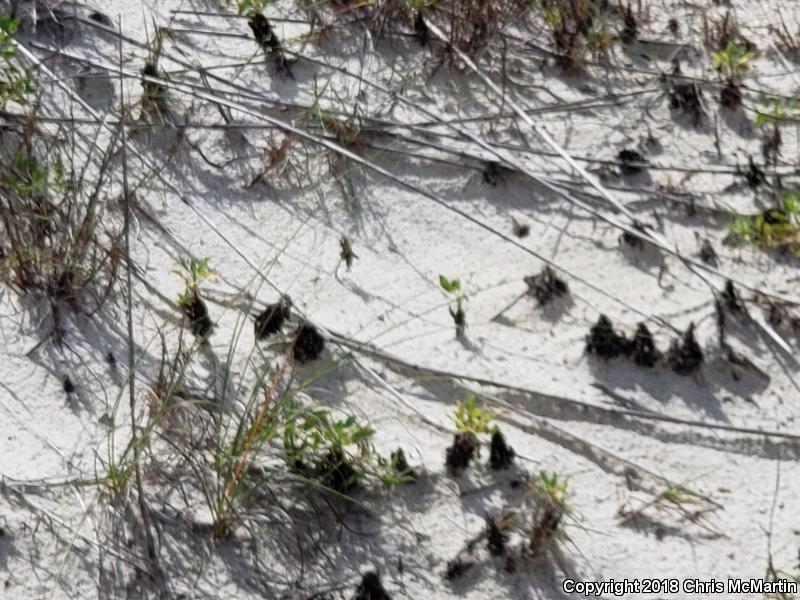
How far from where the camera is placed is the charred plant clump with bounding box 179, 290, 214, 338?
290 centimetres

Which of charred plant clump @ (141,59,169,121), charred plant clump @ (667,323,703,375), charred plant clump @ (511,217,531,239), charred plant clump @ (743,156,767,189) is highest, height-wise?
charred plant clump @ (141,59,169,121)

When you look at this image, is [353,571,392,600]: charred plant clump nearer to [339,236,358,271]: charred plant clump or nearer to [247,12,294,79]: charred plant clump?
[339,236,358,271]: charred plant clump

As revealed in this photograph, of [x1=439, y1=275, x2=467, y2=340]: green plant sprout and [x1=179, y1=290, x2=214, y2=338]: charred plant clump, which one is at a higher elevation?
[x1=439, y1=275, x2=467, y2=340]: green plant sprout

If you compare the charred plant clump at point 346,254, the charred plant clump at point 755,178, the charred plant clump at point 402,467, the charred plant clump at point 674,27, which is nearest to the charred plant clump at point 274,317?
the charred plant clump at point 346,254

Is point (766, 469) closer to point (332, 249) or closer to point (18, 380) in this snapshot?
point (332, 249)

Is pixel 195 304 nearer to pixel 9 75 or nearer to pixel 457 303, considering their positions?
pixel 457 303

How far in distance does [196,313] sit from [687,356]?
1.15 meters

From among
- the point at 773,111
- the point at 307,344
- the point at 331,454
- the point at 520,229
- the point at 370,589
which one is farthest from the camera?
the point at 773,111

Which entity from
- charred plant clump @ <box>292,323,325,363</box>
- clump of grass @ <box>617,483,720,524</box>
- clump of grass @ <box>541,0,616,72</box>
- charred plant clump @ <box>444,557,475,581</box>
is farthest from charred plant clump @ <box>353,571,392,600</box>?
clump of grass @ <box>541,0,616,72</box>

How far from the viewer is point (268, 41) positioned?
376cm

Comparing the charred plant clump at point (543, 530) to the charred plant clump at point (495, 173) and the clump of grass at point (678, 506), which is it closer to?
the clump of grass at point (678, 506)

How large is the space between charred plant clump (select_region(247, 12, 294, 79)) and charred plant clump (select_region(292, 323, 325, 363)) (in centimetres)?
114

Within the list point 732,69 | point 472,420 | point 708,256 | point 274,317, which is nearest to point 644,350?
point 708,256

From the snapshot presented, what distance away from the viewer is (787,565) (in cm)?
248
